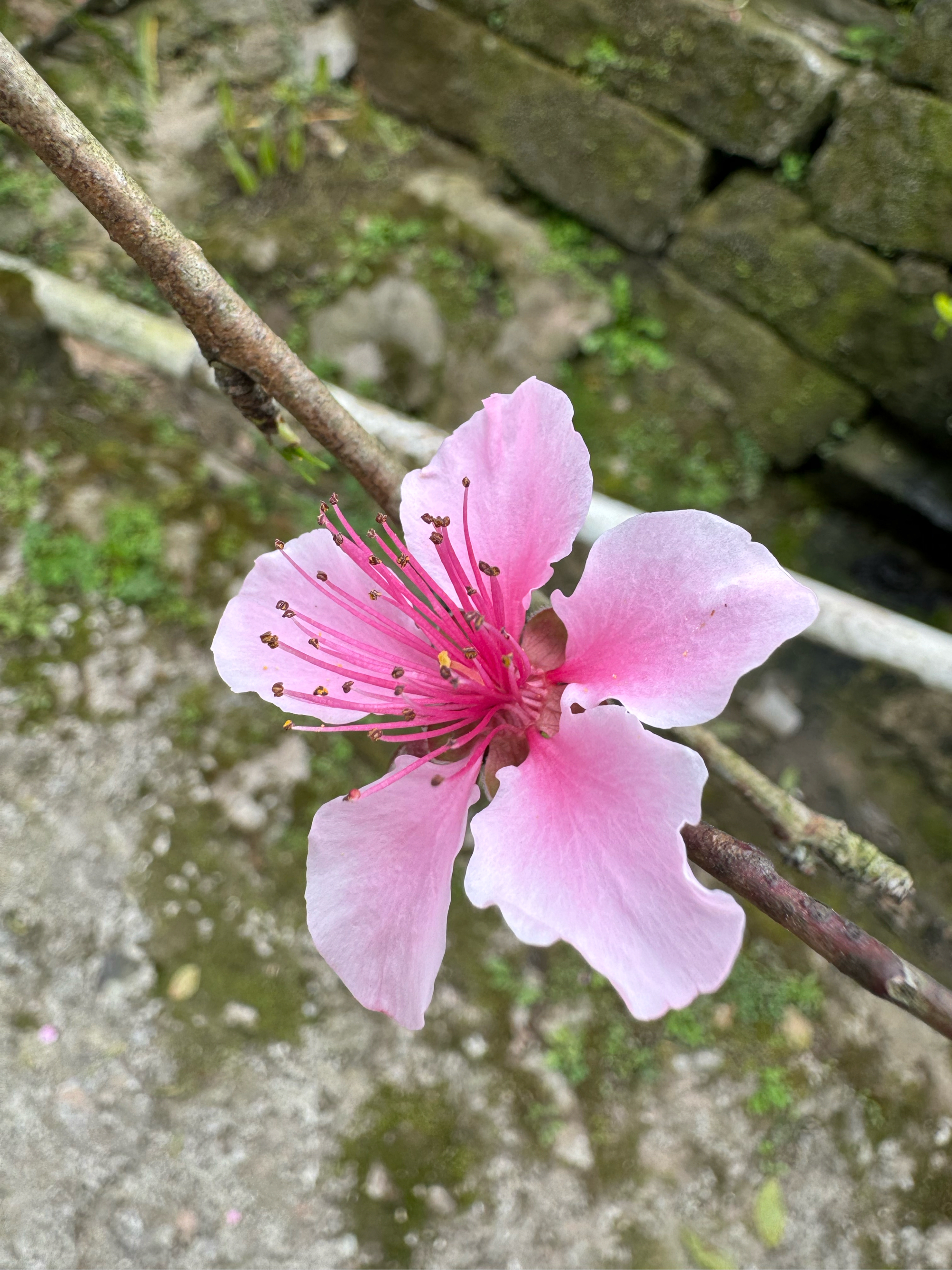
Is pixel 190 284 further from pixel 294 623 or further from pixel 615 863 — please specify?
pixel 615 863

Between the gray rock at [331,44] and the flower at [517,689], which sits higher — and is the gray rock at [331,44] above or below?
below

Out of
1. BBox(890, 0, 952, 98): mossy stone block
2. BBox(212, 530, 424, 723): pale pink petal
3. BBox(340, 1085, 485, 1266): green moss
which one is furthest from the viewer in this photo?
BBox(890, 0, 952, 98): mossy stone block

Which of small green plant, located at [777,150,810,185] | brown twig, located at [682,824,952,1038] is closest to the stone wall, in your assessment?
small green plant, located at [777,150,810,185]

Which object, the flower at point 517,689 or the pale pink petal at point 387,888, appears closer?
the flower at point 517,689

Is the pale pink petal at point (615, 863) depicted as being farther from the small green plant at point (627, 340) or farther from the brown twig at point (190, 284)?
the small green plant at point (627, 340)

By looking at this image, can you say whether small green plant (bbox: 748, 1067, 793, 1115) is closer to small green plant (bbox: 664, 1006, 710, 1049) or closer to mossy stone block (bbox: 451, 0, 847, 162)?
small green plant (bbox: 664, 1006, 710, 1049)

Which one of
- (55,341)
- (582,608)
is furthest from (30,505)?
(582,608)

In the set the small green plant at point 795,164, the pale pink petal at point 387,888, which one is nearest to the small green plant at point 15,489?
the pale pink petal at point 387,888
